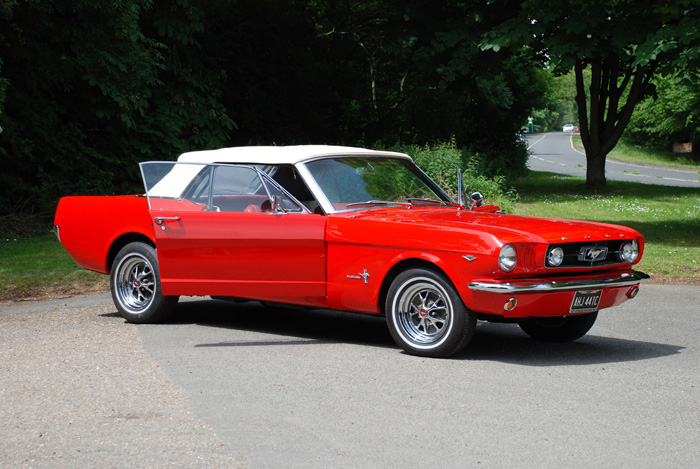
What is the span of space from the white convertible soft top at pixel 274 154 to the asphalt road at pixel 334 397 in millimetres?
1547

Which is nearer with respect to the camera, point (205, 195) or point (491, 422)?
point (491, 422)

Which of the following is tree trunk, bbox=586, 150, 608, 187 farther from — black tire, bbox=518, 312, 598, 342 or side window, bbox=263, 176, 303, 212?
side window, bbox=263, 176, 303, 212

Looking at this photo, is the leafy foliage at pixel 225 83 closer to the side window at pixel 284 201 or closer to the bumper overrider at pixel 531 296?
the side window at pixel 284 201

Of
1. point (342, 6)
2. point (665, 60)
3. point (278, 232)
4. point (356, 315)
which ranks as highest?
point (342, 6)

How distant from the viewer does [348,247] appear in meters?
7.40

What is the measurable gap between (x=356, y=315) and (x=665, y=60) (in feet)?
34.8

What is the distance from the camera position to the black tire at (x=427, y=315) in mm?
6816

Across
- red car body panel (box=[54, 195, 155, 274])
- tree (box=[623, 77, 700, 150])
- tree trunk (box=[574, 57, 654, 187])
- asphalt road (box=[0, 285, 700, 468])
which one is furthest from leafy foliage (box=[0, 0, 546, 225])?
tree (box=[623, 77, 700, 150])

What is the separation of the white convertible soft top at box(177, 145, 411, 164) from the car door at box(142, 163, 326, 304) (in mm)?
181

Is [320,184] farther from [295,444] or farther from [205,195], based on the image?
[295,444]

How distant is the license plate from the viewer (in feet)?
22.6

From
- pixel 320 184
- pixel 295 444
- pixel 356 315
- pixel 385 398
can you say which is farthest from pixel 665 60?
pixel 295 444

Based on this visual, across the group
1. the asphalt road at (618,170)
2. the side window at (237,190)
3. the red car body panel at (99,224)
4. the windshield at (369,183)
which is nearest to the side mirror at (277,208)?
the side window at (237,190)

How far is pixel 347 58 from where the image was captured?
1238 inches
